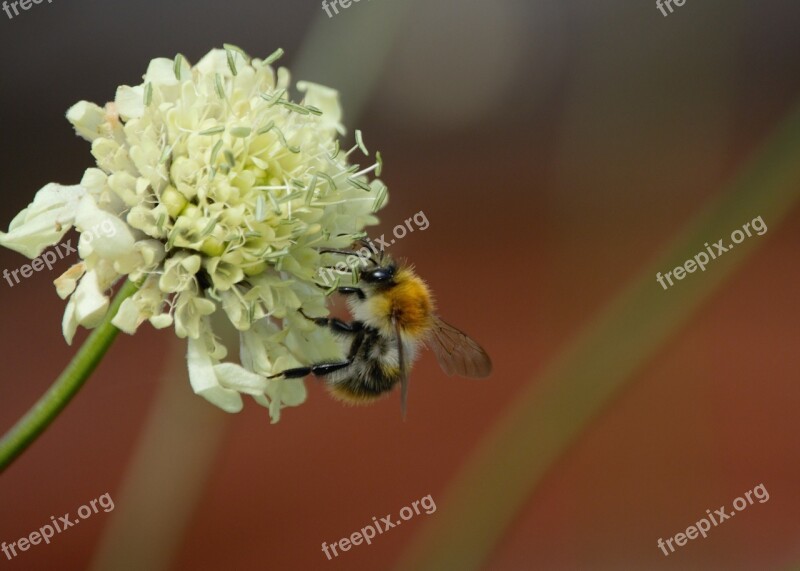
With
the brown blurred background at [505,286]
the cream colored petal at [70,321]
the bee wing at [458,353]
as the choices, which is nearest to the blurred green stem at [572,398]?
the brown blurred background at [505,286]

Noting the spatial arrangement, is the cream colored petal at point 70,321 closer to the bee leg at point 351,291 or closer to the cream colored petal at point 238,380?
the cream colored petal at point 238,380

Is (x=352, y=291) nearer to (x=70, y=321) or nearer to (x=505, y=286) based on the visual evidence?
(x=70, y=321)

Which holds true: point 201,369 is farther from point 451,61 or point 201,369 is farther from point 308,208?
point 451,61

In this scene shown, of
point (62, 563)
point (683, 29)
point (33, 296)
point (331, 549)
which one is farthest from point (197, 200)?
point (33, 296)

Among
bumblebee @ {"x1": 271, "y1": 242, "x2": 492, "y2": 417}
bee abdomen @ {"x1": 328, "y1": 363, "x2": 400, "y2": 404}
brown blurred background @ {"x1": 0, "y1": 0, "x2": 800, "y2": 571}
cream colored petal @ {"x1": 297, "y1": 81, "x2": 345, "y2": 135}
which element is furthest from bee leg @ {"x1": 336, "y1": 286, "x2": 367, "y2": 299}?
brown blurred background @ {"x1": 0, "y1": 0, "x2": 800, "y2": 571}

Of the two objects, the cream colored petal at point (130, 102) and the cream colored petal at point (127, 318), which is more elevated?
the cream colored petal at point (130, 102)

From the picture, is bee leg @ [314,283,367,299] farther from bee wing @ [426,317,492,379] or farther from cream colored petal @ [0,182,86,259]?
cream colored petal @ [0,182,86,259]
